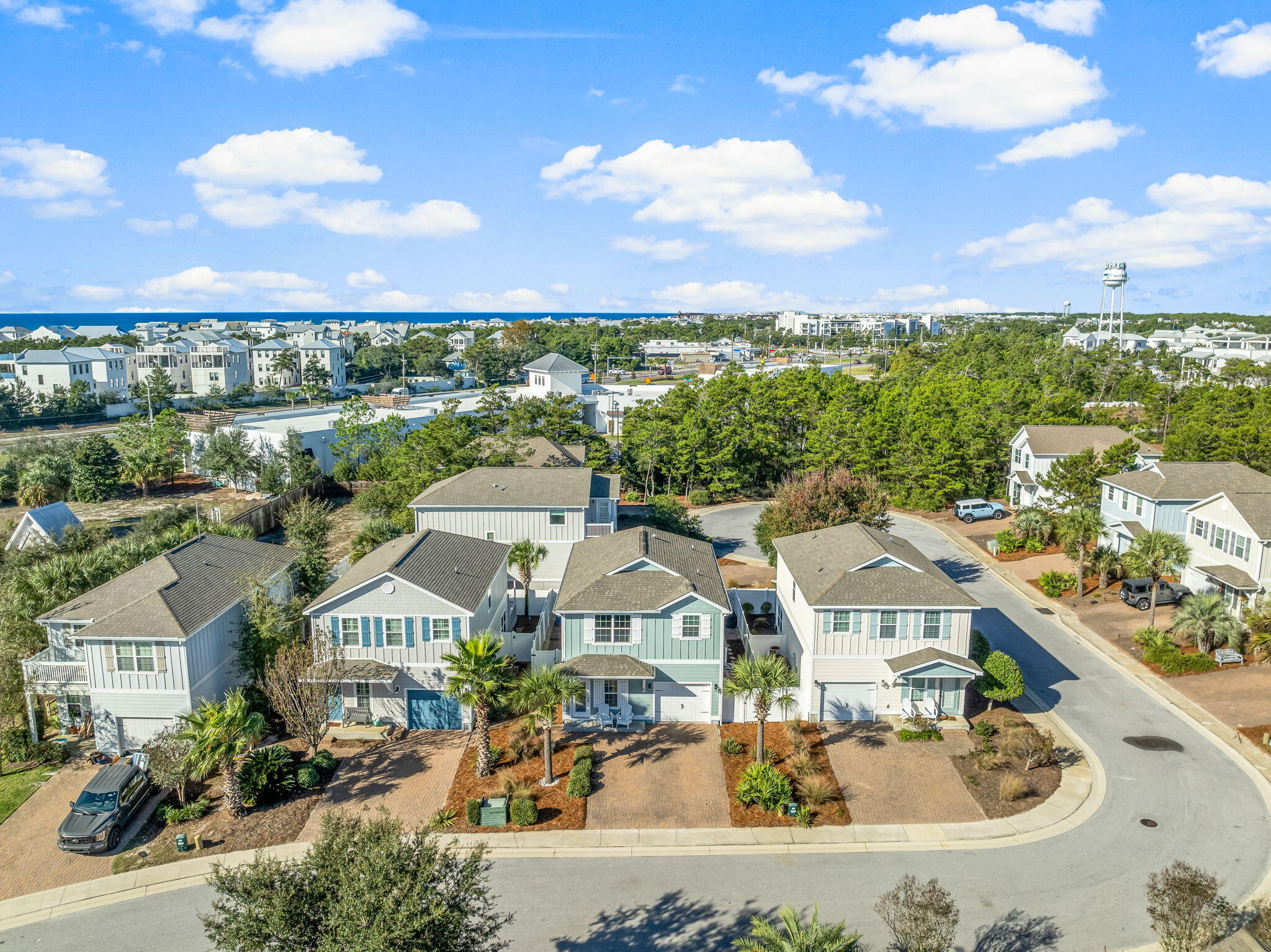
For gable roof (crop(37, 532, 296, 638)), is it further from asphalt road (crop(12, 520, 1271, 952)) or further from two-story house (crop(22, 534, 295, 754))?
asphalt road (crop(12, 520, 1271, 952))

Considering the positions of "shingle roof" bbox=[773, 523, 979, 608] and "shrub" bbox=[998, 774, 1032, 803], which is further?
"shingle roof" bbox=[773, 523, 979, 608]

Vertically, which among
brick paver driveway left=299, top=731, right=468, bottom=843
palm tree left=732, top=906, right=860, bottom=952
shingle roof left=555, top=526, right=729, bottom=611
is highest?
shingle roof left=555, top=526, right=729, bottom=611

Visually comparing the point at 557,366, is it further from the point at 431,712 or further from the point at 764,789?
the point at 764,789

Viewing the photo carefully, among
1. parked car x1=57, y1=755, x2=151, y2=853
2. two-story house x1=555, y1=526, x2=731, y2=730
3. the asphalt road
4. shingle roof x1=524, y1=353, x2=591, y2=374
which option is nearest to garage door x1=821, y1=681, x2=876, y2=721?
two-story house x1=555, y1=526, x2=731, y2=730

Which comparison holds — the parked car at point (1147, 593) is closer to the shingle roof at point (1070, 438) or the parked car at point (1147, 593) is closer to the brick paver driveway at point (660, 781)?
the shingle roof at point (1070, 438)

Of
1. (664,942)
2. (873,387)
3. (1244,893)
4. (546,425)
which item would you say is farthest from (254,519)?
(873,387)
